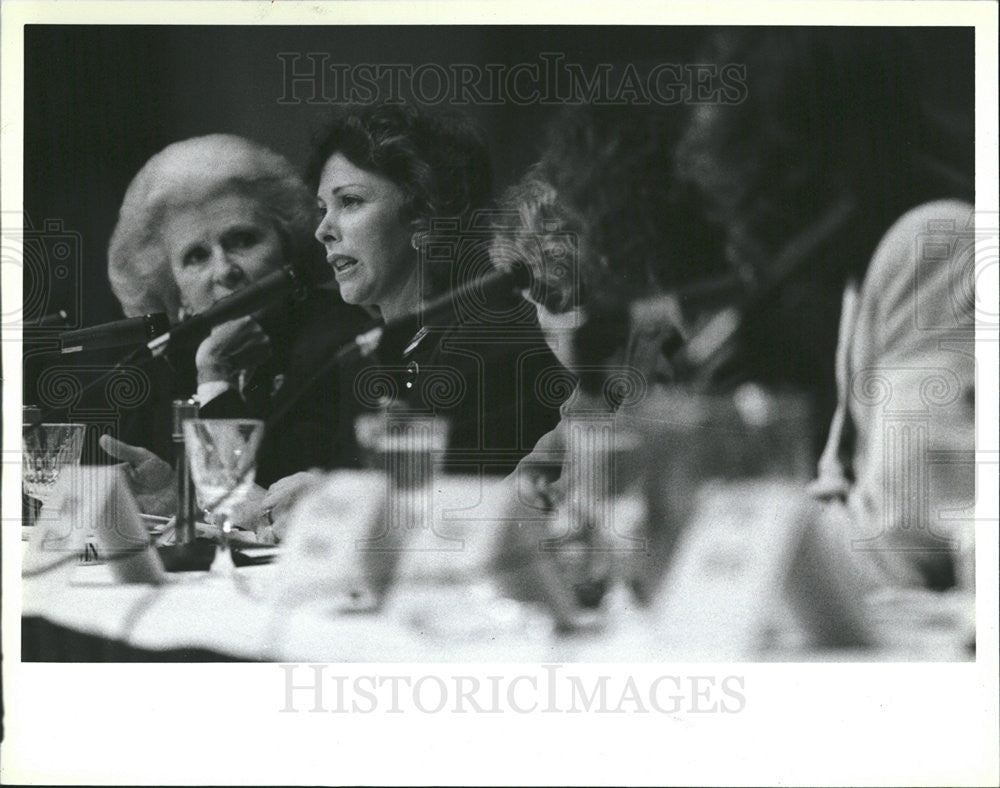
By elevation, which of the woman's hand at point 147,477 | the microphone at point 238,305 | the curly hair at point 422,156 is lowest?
the woman's hand at point 147,477

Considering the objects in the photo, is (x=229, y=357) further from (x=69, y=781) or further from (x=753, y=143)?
(x=753, y=143)

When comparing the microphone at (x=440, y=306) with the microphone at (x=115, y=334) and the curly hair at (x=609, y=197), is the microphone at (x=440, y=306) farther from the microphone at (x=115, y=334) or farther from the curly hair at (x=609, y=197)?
the microphone at (x=115, y=334)

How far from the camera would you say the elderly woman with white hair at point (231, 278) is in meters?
3.18

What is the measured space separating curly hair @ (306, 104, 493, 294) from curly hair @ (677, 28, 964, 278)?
1.59 feet

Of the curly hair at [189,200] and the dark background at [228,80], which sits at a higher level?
the dark background at [228,80]

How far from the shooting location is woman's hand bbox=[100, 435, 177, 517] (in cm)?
319

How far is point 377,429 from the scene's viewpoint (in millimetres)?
3172

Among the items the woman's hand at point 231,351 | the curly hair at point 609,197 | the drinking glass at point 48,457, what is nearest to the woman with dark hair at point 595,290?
the curly hair at point 609,197

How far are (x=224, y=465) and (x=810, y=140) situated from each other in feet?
5.05

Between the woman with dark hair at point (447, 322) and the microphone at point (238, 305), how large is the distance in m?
0.19

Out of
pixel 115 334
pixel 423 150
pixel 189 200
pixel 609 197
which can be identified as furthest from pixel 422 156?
pixel 115 334

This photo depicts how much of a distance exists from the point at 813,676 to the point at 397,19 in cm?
179

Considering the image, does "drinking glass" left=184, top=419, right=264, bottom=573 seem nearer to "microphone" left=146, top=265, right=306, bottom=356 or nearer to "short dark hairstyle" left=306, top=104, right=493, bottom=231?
"microphone" left=146, top=265, right=306, bottom=356

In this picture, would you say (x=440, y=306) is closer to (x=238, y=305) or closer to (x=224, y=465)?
(x=238, y=305)
